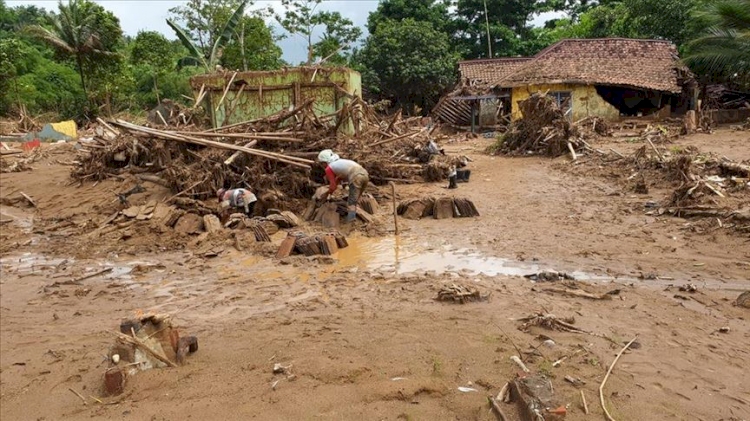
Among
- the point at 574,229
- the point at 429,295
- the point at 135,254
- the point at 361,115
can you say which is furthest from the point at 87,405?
the point at 361,115

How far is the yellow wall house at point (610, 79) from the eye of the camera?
22891 mm

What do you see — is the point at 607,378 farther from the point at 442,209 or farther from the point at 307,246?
the point at 442,209

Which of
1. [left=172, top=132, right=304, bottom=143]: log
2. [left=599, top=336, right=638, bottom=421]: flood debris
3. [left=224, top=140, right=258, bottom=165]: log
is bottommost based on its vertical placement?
[left=599, top=336, right=638, bottom=421]: flood debris

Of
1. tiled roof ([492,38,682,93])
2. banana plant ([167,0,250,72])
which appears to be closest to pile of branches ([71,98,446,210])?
banana plant ([167,0,250,72])

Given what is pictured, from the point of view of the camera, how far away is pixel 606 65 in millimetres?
23719

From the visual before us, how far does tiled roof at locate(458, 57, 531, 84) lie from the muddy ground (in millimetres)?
18772

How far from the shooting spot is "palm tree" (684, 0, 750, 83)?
1759 cm

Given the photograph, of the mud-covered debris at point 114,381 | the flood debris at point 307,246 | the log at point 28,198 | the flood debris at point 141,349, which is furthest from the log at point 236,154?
the mud-covered debris at point 114,381

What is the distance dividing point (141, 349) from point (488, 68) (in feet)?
86.6

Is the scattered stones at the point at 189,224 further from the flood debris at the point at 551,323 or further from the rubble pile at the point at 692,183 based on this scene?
the rubble pile at the point at 692,183

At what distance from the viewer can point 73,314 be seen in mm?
5680

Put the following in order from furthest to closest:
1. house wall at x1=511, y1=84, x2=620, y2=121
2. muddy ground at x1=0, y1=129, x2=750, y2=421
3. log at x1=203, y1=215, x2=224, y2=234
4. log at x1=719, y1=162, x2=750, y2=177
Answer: house wall at x1=511, y1=84, x2=620, y2=121, log at x1=719, y1=162, x2=750, y2=177, log at x1=203, y1=215, x2=224, y2=234, muddy ground at x1=0, y1=129, x2=750, y2=421

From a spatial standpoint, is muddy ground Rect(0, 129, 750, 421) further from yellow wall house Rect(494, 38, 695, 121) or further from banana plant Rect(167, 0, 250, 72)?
yellow wall house Rect(494, 38, 695, 121)

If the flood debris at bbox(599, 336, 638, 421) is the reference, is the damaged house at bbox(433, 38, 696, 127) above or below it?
above
